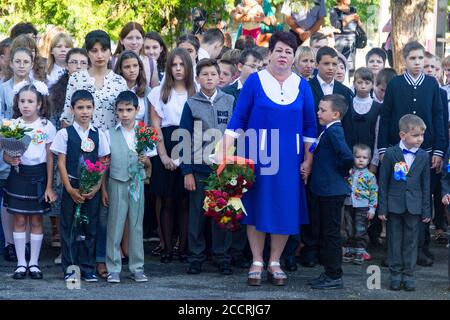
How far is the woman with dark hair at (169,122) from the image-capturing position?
9.42 m

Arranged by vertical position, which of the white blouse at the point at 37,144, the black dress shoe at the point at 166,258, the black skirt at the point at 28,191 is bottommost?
the black dress shoe at the point at 166,258

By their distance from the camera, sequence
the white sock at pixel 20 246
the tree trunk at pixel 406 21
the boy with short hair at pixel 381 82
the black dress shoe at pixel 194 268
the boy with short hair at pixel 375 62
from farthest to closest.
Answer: the tree trunk at pixel 406 21 → the boy with short hair at pixel 375 62 → the boy with short hair at pixel 381 82 → the black dress shoe at pixel 194 268 → the white sock at pixel 20 246

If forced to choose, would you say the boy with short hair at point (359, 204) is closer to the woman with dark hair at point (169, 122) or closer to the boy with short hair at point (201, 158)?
the boy with short hair at point (201, 158)

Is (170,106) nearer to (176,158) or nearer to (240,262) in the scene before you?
(176,158)

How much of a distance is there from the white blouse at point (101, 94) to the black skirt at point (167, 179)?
65 centimetres

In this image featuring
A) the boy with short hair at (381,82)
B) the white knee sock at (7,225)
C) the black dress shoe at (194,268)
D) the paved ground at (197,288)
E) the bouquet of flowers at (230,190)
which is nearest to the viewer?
the paved ground at (197,288)

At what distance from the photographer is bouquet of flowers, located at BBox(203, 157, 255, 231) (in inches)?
337

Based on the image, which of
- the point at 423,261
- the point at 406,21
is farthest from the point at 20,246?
the point at 406,21

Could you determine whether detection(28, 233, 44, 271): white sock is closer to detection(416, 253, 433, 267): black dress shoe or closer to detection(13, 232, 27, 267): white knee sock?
detection(13, 232, 27, 267): white knee sock

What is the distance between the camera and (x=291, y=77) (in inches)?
345

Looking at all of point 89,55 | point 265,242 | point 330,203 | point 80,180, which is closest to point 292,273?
point 265,242

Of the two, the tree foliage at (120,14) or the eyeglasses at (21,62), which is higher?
the tree foliage at (120,14)

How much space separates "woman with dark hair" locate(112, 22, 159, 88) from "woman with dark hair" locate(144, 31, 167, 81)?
2.7 inches


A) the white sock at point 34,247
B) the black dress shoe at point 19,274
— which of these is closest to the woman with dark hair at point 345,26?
the white sock at point 34,247
